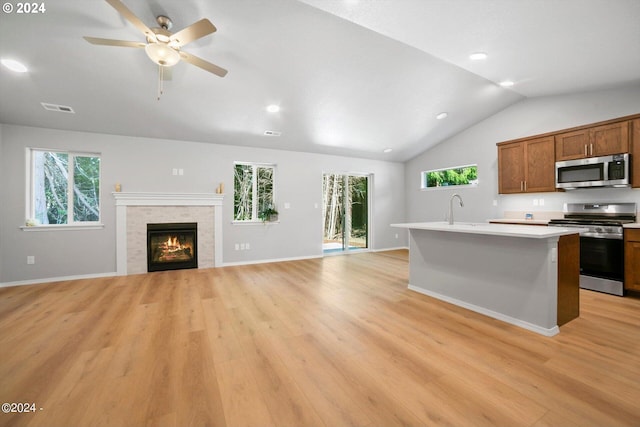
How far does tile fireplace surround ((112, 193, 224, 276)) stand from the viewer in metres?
4.52

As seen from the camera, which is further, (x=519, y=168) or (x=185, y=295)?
(x=519, y=168)

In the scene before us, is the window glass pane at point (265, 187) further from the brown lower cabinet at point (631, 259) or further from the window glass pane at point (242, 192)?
the brown lower cabinet at point (631, 259)

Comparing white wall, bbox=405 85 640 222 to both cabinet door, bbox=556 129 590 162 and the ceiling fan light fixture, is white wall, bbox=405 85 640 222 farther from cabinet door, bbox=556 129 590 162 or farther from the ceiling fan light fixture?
the ceiling fan light fixture

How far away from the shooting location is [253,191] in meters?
5.73

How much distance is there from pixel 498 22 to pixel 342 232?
5.22m

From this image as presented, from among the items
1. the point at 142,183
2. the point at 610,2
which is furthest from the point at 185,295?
the point at 610,2

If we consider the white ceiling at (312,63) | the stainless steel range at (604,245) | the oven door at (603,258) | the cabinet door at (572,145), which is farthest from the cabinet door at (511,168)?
the oven door at (603,258)

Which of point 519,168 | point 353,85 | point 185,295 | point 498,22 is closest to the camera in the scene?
point 498,22

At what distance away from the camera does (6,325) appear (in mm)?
2570

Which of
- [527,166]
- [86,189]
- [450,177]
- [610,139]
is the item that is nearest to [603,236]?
[610,139]

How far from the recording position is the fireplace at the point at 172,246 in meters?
4.71

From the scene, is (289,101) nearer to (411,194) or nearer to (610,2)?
(610,2)

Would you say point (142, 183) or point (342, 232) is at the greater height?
point (142, 183)

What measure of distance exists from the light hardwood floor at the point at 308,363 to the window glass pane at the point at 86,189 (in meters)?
1.58
